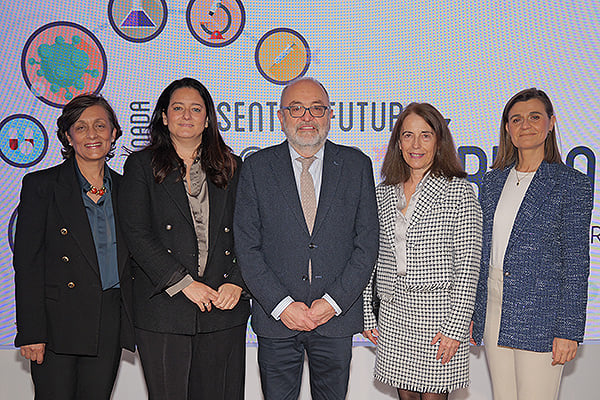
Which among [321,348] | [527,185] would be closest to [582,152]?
[527,185]

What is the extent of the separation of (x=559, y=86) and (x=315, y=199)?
2286 millimetres

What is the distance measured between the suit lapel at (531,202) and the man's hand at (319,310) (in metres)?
0.87

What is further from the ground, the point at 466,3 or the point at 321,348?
the point at 466,3

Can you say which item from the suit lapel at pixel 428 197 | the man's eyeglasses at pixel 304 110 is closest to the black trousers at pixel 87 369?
the man's eyeglasses at pixel 304 110

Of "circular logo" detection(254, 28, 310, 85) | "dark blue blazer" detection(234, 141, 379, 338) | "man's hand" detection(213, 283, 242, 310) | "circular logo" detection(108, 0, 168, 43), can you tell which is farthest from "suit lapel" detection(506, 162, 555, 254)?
"circular logo" detection(108, 0, 168, 43)

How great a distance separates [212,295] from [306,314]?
1.43 ft

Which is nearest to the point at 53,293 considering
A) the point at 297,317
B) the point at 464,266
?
the point at 297,317

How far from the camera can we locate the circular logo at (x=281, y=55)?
3418mm

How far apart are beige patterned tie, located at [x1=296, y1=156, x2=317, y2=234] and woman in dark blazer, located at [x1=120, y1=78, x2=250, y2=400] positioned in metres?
0.33

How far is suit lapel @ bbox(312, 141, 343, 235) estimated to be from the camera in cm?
226

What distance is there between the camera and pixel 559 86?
352 centimetres

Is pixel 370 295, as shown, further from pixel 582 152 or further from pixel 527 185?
pixel 582 152

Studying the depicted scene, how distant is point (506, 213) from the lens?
234 cm

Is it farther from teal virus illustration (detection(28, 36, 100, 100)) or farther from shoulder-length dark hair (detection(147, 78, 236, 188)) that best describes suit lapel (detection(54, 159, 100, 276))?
teal virus illustration (detection(28, 36, 100, 100))
